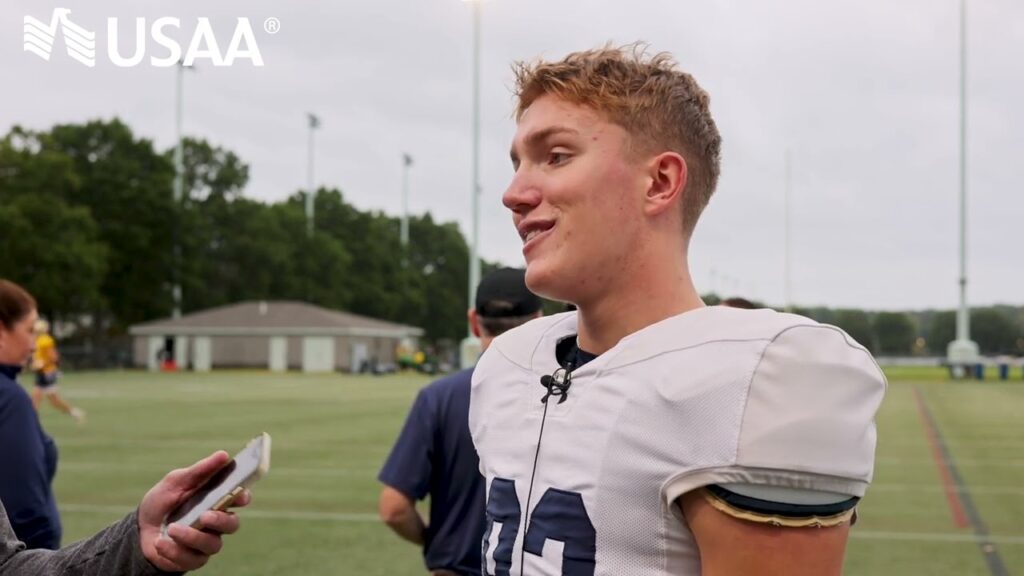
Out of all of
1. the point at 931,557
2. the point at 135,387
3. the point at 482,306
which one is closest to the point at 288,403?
the point at 135,387

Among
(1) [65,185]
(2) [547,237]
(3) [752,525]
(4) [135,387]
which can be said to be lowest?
(4) [135,387]

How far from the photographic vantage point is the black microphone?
221 centimetres

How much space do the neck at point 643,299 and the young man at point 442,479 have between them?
2.17 m

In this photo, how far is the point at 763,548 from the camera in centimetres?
181

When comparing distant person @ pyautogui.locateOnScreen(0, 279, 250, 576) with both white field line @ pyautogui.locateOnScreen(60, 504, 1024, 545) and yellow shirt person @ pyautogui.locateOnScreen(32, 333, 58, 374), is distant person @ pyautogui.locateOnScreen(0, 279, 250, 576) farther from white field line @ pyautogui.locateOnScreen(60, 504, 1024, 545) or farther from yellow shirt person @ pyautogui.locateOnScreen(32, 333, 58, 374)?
yellow shirt person @ pyautogui.locateOnScreen(32, 333, 58, 374)

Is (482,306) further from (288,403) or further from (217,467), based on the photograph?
(288,403)

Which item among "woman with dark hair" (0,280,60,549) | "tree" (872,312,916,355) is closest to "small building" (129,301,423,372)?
"tree" (872,312,916,355)

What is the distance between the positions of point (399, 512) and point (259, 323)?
66473mm

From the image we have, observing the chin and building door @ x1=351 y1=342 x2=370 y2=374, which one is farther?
building door @ x1=351 y1=342 x2=370 y2=374

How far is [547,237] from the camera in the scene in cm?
220

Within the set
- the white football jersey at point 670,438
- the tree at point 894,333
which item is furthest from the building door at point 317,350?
the white football jersey at point 670,438

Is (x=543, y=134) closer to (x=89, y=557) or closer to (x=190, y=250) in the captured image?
(x=89, y=557)

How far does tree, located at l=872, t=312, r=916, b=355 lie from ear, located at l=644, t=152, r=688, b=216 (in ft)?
296

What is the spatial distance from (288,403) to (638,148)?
26454 millimetres
